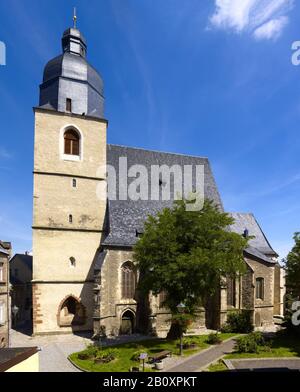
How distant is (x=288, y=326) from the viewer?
22391 millimetres

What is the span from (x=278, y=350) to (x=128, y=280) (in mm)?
12314

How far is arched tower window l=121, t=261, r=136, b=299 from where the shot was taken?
25.5 metres

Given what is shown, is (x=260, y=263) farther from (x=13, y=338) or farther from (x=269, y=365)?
(x=13, y=338)

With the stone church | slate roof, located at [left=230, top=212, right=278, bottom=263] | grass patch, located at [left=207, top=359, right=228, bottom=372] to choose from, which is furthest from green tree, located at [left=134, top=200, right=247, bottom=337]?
slate roof, located at [left=230, top=212, right=278, bottom=263]

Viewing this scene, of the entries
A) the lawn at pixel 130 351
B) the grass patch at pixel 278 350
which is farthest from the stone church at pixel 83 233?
the grass patch at pixel 278 350

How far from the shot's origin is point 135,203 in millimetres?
28578

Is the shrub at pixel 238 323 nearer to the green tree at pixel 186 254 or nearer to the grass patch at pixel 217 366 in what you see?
the green tree at pixel 186 254

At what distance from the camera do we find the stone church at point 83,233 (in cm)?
2500

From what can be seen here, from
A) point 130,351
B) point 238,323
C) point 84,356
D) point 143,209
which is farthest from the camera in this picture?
point 143,209

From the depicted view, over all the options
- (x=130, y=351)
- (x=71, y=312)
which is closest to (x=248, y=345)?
(x=130, y=351)

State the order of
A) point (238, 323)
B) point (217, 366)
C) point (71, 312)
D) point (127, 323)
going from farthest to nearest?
point (71, 312) → point (127, 323) → point (238, 323) → point (217, 366)

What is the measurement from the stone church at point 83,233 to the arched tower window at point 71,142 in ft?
0.29

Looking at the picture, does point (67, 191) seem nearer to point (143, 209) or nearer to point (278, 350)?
point (143, 209)

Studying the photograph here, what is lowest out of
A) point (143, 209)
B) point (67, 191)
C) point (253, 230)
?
point (253, 230)
